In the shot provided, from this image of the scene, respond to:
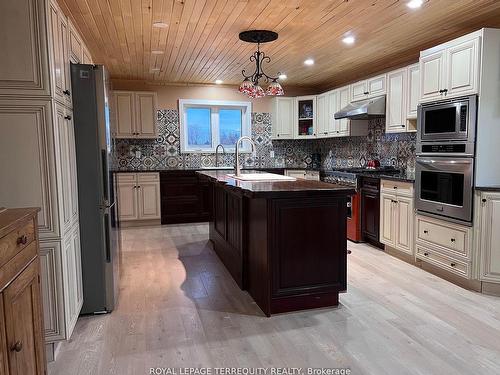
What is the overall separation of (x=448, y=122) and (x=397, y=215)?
117 cm

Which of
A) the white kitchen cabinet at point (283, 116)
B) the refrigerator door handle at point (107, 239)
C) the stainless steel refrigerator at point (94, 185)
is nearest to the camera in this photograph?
the stainless steel refrigerator at point (94, 185)

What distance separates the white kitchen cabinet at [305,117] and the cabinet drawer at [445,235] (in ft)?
10.2

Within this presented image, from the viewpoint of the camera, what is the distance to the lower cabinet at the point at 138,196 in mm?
5910

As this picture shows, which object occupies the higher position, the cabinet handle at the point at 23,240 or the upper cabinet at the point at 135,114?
the upper cabinet at the point at 135,114

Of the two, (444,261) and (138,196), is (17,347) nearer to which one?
(444,261)

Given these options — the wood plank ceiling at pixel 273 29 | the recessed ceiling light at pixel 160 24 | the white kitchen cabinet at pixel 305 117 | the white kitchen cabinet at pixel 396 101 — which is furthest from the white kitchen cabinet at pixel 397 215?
the recessed ceiling light at pixel 160 24

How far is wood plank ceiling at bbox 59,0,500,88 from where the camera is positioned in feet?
9.94

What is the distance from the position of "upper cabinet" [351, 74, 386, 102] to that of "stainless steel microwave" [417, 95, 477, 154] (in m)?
1.06

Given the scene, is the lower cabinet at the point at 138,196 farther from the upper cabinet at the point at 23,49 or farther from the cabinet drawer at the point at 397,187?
the upper cabinet at the point at 23,49

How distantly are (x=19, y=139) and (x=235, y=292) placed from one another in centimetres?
201

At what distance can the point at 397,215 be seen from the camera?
412 cm

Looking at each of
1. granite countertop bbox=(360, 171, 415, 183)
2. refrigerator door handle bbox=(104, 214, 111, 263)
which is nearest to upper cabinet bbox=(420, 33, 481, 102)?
granite countertop bbox=(360, 171, 415, 183)

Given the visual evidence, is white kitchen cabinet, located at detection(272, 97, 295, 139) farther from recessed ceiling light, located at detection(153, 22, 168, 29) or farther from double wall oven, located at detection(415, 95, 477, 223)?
recessed ceiling light, located at detection(153, 22, 168, 29)

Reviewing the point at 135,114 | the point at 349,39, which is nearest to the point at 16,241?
the point at 349,39
